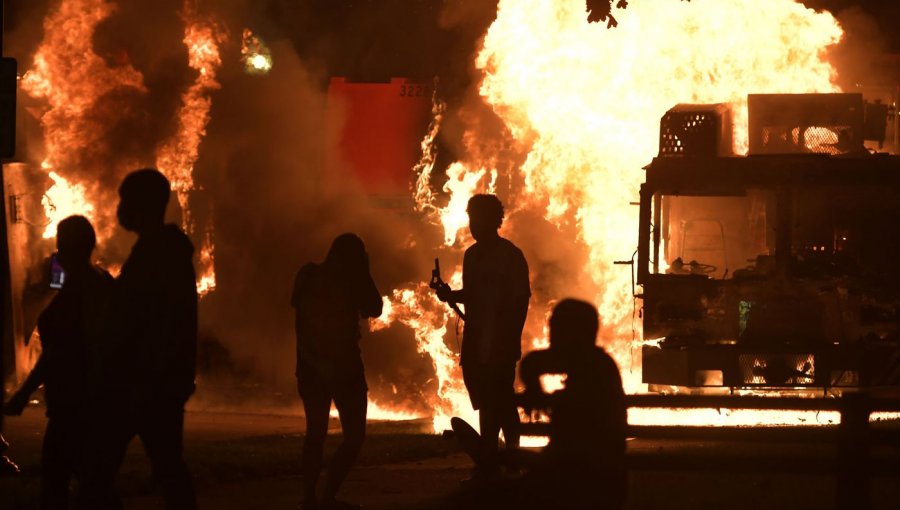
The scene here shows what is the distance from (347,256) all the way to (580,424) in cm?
345

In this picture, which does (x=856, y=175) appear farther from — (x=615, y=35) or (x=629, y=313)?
(x=615, y=35)

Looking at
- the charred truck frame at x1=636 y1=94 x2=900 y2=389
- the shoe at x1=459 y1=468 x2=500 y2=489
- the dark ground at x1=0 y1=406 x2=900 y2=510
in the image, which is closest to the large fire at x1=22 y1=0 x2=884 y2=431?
the charred truck frame at x1=636 y1=94 x2=900 y2=389

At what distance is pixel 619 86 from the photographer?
1983 cm

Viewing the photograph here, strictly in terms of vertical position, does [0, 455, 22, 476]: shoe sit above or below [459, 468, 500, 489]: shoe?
below

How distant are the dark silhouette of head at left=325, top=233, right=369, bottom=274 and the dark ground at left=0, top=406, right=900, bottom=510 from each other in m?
1.40

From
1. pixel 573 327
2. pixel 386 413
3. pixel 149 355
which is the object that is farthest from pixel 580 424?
pixel 386 413

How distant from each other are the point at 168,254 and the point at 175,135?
1994 centimetres

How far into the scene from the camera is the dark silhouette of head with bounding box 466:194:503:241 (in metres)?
10.2

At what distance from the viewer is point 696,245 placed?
1469 cm

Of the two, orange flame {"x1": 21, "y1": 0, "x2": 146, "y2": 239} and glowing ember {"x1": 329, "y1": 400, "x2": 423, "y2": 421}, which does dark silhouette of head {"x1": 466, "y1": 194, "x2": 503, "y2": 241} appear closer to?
glowing ember {"x1": 329, "y1": 400, "x2": 423, "y2": 421}

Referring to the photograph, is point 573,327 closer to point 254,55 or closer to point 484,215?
point 484,215

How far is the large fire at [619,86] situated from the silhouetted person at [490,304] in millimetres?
7575

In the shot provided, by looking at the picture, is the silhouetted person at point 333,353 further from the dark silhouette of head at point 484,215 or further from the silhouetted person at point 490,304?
the dark silhouette of head at point 484,215

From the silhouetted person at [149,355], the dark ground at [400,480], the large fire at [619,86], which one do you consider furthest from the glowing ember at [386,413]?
the silhouetted person at [149,355]
